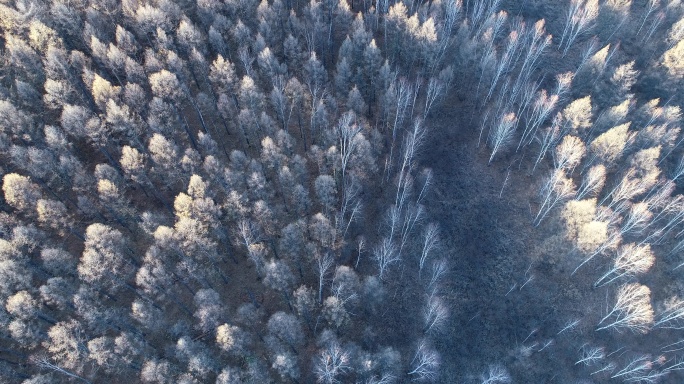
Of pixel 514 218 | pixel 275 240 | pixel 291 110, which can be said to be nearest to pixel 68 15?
pixel 291 110

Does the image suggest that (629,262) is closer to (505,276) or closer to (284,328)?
(505,276)

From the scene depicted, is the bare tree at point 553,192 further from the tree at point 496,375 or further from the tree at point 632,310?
the tree at point 496,375

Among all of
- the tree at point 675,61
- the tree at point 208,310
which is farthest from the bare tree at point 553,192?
the tree at point 208,310

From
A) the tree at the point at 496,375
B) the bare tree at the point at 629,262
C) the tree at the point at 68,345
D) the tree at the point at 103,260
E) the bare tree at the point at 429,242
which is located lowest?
the tree at the point at 496,375

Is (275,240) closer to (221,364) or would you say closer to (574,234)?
(221,364)

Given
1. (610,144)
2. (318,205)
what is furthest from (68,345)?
(610,144)

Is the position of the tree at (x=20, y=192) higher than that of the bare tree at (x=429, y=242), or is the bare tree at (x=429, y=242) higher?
the tree at (x=20, y=192)
